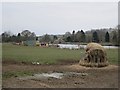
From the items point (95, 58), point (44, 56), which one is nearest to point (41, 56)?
point (44, 56)

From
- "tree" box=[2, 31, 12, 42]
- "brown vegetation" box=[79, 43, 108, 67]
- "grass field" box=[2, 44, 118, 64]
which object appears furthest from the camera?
"tree" box=[2, 31, 12, 42]

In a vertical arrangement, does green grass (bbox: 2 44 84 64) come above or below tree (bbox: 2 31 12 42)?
below

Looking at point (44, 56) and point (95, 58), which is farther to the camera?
point (44, 56)

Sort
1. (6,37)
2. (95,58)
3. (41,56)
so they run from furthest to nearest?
(6,37) < (41,56) < (95,58)

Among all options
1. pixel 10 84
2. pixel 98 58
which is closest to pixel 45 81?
pixel 10 84

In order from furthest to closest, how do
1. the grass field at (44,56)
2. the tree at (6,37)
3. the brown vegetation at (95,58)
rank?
the tree at (6,37) → the grass field at (44,56) → the brown vegetation at (95,58)

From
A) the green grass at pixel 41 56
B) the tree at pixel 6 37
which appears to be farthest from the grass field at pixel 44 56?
the tree at pixel 6 37

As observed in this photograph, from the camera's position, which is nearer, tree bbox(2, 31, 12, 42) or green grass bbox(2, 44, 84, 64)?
green grass bbox(2, 44, 84, 64)

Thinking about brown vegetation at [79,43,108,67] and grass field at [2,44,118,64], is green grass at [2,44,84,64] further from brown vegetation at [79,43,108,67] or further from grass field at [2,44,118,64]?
brown vegetation at [79,43,108,67]

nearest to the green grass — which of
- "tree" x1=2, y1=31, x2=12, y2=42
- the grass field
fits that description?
the grass field

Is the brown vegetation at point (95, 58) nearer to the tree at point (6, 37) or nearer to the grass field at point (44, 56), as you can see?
the grass field at point (44, 56)

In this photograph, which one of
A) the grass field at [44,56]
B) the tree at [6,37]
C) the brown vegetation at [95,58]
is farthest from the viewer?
the tree at [6,37]

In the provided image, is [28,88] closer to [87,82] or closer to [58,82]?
[58,82]

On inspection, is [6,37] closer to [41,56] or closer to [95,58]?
[41,56]
